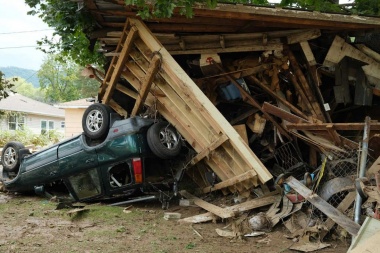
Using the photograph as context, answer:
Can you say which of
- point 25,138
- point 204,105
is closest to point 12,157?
point 204,105

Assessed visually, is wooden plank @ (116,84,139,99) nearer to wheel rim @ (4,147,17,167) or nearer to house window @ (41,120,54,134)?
wheel rim @ (4,147,17,167)

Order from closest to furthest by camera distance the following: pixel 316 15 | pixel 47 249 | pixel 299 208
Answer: pixel 47 249 < pixel 299 208 < pixel 316 15

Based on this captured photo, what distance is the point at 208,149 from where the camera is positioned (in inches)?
276

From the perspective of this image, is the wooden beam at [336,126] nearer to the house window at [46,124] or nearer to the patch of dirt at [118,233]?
the patch of dirt at [118,233]

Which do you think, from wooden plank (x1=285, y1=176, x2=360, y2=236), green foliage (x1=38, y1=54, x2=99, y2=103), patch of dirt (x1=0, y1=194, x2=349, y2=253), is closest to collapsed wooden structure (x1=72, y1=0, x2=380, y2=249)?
wooden plank (x1=285, y1=176, x2=360, y2=236)

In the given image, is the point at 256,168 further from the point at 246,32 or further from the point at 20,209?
the point at 20,209

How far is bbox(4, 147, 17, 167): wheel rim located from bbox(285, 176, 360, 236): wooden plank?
6.89 meters

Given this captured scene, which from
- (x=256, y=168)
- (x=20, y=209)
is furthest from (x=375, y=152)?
(x=20, y=209)

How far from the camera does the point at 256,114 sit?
8.27 m

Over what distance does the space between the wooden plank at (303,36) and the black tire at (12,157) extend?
7048 millimetres

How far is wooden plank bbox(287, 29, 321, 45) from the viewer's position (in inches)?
302

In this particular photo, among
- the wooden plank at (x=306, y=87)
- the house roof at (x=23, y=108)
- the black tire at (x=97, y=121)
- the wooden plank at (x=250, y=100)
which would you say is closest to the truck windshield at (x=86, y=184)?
the black tire at (x=97, y=121)

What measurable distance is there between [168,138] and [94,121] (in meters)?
1.75

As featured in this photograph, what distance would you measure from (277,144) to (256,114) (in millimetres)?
831
